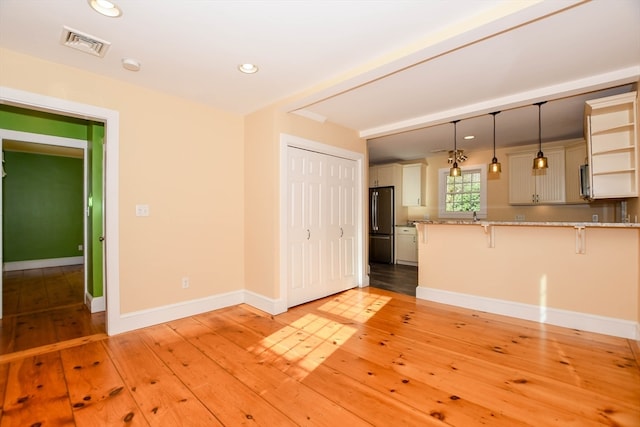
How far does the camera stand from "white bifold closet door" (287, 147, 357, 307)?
376 cm

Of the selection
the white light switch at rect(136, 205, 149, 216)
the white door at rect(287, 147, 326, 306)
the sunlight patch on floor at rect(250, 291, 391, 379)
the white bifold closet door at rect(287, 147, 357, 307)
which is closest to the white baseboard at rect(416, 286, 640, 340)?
the sunlight patch on floor at rect(250, 291, 391, 379)

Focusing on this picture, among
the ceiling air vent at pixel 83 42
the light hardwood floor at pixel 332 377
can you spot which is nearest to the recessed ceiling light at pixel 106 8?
the ceiling air vent at pixel 83 42

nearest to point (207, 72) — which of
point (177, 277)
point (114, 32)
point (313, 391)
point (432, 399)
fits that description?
point (114, 32)

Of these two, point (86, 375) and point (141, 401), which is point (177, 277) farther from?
point (141, 401)

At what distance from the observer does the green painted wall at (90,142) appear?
366 cm

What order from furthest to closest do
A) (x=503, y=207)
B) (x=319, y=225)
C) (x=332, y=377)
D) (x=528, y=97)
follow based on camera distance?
(x=503, y=207) < (x=319, y=225) < (x=528, y=97) < (x=332, y=377)

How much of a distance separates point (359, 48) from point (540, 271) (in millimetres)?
3108

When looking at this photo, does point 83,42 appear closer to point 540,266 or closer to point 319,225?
point 319,225

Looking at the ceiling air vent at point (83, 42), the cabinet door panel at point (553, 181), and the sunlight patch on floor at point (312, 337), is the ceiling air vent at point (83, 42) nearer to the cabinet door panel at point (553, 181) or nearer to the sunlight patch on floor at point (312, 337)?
the sunlight patch on floor at point (312, 337)

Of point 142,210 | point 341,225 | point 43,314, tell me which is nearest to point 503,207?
point 341,225

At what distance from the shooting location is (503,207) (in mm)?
5828

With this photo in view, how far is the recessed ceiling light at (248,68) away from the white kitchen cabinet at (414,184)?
4.96m

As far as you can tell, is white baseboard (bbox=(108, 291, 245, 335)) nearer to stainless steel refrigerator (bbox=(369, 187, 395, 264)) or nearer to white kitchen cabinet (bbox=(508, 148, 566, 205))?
stainless steel refrigerator (bbox=(369, 187, 395, 264))

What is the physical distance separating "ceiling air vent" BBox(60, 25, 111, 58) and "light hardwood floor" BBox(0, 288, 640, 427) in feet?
8.35
